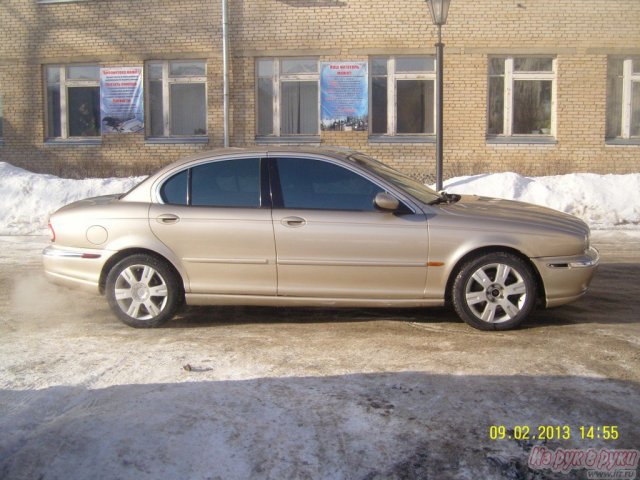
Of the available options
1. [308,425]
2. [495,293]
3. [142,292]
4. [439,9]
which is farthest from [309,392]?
[439,9]

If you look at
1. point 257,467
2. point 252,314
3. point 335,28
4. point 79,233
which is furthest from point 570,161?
point 257,467

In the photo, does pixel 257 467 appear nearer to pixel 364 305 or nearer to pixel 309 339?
pixel 309 339

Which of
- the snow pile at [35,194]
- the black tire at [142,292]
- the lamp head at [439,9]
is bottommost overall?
the black tire at [142,292]

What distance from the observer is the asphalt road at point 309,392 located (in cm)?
354

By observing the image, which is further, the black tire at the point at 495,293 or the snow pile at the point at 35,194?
the snow pile at the point at 35,194

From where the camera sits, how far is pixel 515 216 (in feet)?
19.6

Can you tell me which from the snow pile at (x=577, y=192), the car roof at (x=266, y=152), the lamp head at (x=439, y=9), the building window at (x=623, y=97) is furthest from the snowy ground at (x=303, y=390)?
the building window at (x=623, y=97)

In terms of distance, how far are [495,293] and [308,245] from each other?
161 centimetres

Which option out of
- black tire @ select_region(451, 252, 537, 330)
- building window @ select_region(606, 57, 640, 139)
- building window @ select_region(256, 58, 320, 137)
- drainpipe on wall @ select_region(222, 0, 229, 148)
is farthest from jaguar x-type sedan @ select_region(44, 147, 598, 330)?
building window @ select_region(606, 57, 640, 139)

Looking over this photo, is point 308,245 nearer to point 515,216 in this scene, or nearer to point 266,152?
point 266,152

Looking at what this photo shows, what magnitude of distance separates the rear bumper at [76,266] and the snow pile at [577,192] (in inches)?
361

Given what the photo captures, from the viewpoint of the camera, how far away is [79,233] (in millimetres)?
6195

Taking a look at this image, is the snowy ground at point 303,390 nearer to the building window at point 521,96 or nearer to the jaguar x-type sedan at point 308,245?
the jaguar x-type sedan at point 308,245

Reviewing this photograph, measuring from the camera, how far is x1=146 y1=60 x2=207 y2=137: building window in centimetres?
1659
